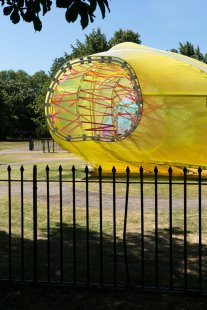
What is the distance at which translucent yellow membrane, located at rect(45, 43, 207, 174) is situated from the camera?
1542 centimetres

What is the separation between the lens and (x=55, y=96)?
62.0 feet

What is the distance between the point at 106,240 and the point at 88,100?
11.5 meters

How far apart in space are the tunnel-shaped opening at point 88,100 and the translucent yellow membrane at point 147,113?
1.7 inches

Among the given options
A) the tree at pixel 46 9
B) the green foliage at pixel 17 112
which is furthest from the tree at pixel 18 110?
the tree at pixel 46 9

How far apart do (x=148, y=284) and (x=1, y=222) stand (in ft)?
16.6

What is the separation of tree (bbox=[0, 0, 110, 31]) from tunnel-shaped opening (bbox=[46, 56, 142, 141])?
437 inches

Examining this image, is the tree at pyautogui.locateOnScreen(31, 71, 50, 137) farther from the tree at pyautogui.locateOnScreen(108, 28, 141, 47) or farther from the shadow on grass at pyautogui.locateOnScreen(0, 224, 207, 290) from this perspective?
the shadow on grass at pyautogui.locateOnScreen(0, 224, 207, 290)

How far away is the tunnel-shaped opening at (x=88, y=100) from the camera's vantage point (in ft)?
59.8

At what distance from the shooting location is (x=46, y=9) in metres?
5.57

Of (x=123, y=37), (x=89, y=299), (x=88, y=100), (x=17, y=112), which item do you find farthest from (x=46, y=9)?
(x=17, y=112)

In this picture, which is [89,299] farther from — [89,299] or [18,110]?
[18,110]

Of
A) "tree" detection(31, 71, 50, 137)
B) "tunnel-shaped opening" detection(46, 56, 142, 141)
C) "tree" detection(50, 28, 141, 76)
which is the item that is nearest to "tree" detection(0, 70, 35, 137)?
"tree" detection(31, 71, 50, 137)

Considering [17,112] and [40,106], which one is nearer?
[40,106]

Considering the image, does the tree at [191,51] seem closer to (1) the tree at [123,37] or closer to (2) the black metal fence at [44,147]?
(1) the tree at [123,37]
